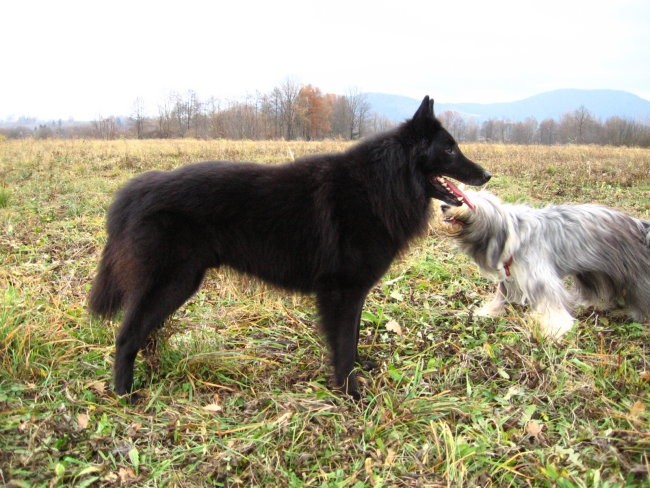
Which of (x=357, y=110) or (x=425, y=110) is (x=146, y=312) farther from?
(x=357, y=110)

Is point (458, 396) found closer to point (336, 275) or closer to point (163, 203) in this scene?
point (336, 275)

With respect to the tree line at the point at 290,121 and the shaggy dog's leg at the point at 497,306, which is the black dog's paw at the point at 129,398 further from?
the tree line at the point at 290,121

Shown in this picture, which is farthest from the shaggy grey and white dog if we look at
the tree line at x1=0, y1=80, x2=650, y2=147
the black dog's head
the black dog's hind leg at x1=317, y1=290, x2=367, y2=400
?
the tree line at x1=0, y1=80, x2=650, y2=147

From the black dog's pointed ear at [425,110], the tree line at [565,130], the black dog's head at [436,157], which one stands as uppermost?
the tree line at [565,130]

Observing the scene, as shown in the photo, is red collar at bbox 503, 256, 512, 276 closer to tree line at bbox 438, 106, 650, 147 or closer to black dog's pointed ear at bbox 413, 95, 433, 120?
black dog's pointed ear at bbox 413, 95, 433, 120

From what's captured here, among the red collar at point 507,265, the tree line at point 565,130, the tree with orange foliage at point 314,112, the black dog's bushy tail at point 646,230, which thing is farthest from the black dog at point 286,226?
the tree line at point 565,130

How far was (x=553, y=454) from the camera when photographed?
236 centimetres

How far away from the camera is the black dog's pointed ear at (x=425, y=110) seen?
2.94 metres

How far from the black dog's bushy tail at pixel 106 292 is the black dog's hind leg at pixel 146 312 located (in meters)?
0.25

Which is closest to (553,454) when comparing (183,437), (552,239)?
(183,437)

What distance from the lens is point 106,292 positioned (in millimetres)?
3066

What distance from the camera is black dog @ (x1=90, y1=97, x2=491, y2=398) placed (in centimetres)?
278

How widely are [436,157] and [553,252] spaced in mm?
1912

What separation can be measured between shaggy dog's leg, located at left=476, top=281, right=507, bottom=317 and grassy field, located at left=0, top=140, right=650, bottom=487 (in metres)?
0.18
